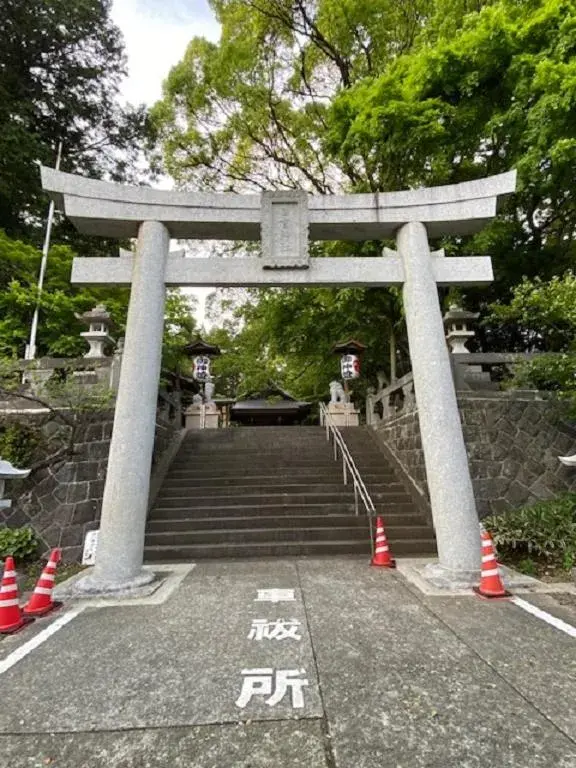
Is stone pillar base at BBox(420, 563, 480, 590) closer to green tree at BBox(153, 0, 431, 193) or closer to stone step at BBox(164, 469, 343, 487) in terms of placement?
stone step at BBox(164, 469, 343, 487)

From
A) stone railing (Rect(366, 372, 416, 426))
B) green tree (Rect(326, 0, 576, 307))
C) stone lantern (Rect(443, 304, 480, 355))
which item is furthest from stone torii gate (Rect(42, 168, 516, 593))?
green tree (Rect(326, 0, 576, 307))

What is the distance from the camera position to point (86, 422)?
7.13m

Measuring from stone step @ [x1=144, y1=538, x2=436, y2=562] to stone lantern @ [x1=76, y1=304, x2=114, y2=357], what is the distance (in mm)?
5621

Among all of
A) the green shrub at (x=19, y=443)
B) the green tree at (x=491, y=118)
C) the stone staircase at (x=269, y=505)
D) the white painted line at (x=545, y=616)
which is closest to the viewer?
the white painted line at (x=545, y=616)

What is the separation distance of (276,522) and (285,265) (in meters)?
4.18

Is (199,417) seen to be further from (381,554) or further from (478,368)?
(381,554)

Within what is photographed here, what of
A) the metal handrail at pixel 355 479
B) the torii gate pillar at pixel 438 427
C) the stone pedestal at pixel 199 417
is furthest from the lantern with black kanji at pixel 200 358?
the torii gate pillar at pixel 438 427

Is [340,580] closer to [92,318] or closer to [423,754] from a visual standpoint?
[423,754]

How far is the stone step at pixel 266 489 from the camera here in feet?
25.1

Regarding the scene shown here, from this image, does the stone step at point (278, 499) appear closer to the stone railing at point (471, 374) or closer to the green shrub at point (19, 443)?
the stone railing at point (471, 374)

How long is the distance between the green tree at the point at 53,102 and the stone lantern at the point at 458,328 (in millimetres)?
14581

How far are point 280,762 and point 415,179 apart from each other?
38.4 ft

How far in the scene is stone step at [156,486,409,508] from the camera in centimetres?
732

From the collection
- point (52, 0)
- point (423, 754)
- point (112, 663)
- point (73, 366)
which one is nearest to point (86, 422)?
point (73, 366)
